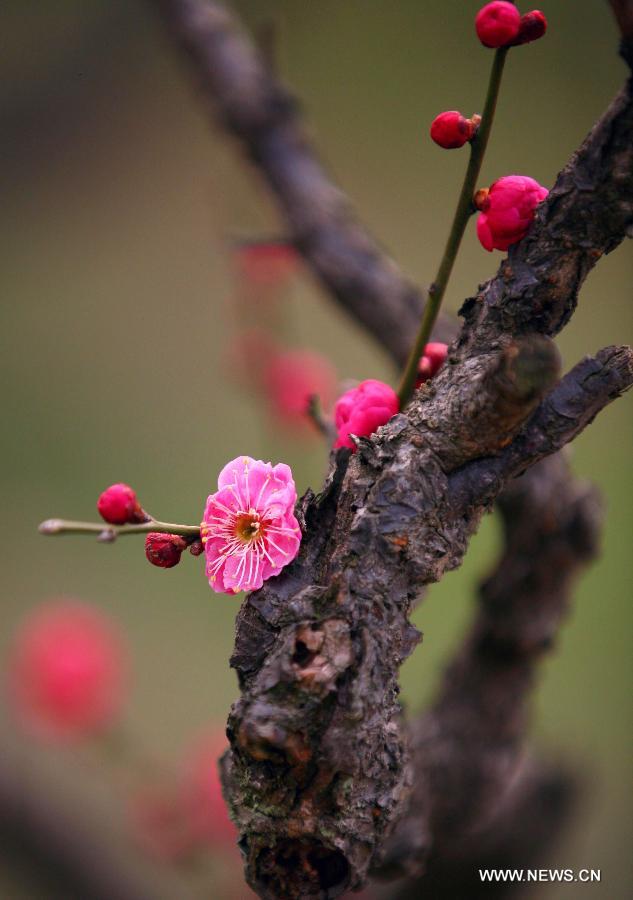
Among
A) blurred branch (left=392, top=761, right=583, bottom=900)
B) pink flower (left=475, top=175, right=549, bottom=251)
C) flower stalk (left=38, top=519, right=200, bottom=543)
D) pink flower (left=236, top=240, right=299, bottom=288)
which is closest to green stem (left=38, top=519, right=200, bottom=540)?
flower stalk (left=38, top=519, right=200, bottom=543)

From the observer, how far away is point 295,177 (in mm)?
973

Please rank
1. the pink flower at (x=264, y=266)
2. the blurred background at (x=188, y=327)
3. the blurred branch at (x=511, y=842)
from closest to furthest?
the blurred branch at (x=511, y=842) < the pink flower at (x=264, y=266) < the blurred background at (x=188, y=327)

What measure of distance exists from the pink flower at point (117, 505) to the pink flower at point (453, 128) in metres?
0.26

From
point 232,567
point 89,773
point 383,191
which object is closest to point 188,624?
point 89,773

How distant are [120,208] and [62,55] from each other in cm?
55

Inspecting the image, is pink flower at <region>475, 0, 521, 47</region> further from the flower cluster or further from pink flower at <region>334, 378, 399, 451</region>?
pink flower at <region>334, 378, 399, 451</region>

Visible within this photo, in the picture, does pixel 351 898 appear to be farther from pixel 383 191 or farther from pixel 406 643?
pixel 383 191

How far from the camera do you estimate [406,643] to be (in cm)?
42

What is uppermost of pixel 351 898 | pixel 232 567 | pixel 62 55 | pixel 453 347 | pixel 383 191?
pixel 62 55

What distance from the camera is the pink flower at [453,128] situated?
0.42 m

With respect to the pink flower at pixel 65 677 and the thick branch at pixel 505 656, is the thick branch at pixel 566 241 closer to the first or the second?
the thick branch at pixel 505 656

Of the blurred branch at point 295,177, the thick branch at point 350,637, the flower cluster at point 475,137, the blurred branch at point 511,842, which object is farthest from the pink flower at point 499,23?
the blurred branch at point 511,842

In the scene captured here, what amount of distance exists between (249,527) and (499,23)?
11.8 inches

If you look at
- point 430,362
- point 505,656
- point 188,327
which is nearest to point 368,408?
point 430,362
